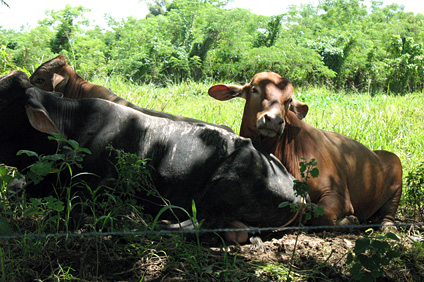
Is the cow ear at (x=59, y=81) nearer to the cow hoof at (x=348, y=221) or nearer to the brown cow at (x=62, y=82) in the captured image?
the brown cow at (x=62, y=82)

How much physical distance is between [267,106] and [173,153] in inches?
49.2

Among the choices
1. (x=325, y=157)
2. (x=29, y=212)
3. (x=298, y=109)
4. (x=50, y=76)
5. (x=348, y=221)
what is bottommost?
(x=348, y=221)

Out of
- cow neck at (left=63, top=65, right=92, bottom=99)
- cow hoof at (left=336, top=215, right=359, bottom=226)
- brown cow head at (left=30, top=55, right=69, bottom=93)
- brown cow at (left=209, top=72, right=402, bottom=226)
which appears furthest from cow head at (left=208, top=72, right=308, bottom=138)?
brown cow head at (left=30, top=55, right=69, bottom=93)

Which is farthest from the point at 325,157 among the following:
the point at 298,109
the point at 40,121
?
the point at 40,121

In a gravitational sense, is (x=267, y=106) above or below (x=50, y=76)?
above

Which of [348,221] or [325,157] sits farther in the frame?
[325,157]

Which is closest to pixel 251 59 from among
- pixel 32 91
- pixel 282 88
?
pixel 282 88

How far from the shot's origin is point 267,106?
5.02 m

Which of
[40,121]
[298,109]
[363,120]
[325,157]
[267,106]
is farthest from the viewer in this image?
[363,120]

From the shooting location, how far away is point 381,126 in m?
8.07

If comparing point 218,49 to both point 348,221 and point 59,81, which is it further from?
point 348,221

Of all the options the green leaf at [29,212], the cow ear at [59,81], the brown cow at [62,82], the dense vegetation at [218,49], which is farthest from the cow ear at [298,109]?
the dense vegetation at [218,49]

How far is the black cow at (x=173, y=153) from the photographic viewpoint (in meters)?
4.29

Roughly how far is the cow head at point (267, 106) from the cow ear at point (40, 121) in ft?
6.66
